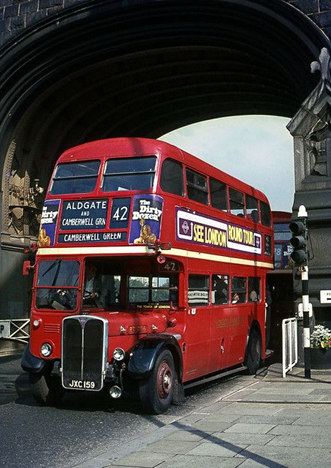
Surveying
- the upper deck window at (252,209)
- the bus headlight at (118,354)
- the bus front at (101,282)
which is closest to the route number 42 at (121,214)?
the bus front at (101,282)

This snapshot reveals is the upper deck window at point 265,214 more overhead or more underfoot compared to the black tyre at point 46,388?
more overhead

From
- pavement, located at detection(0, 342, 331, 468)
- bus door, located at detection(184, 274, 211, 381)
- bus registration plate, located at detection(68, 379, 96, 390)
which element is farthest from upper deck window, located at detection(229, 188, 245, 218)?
bus registration plate, located at detection(68, 379, 96, 390)

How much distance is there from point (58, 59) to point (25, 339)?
30.6 feet

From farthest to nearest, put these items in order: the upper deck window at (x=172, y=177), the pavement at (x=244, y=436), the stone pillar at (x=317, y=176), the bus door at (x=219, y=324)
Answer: the stone pillar at (x=317, y=176), the bus door at (x=219, y=324), the upper deck window at (x=172, y=177), the pavement at (x=244, y=436)

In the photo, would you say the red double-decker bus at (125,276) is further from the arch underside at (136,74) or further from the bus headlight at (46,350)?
the arch underside at (136,74)

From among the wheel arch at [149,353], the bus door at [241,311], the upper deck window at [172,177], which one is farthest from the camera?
the bus door at [241,311]

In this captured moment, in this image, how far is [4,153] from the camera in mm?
22766

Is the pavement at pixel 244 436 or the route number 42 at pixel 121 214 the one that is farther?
the route number 42 at pixel 121 214

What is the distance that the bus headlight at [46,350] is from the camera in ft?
34.2

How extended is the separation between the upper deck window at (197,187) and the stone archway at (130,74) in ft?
23.9

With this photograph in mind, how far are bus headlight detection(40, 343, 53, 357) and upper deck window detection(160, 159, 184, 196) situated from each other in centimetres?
311

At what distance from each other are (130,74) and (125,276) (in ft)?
46.6

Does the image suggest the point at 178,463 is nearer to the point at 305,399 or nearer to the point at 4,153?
the point at 305,399

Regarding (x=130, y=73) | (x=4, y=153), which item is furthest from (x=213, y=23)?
(x=4, y=153)
